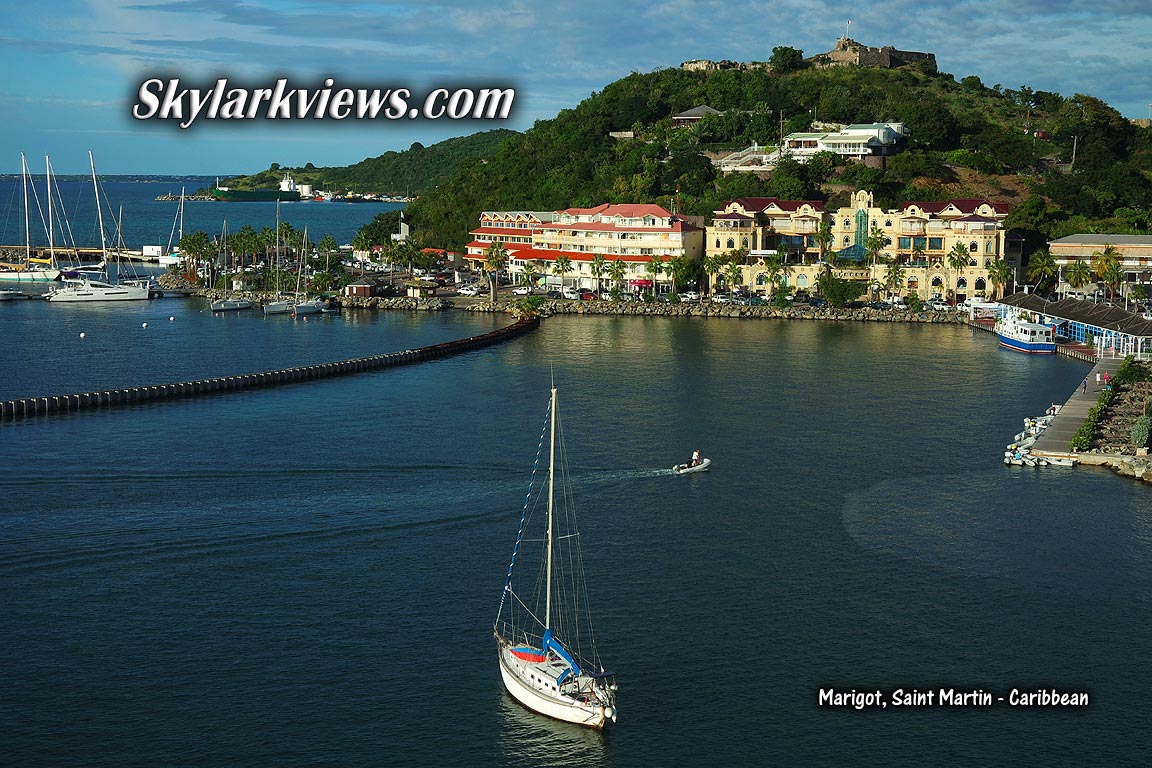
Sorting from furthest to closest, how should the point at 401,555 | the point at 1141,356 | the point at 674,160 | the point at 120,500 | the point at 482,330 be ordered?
the point at 674,160, the point at 482,330, the point at 1141,356, the point at 120,500, the point at 401,555

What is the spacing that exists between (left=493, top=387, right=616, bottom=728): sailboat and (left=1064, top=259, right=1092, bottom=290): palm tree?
69802 millimetres

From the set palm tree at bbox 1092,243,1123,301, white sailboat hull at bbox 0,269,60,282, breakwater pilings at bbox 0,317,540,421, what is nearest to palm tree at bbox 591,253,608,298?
breakwater pilings at bbox 0,317,540,421

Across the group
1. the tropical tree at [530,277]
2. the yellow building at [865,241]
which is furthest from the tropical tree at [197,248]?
A: the yellow building at [865,241]

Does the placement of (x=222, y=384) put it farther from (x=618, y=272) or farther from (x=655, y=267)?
(x=655, y=267)

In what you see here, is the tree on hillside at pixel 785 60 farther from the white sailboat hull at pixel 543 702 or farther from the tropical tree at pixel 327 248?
the white sailboat hull at pixel 543 702

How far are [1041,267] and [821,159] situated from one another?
104 ft

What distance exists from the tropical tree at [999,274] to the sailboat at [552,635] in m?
70.2

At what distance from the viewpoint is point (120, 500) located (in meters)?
43.6

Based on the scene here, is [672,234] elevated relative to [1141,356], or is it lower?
elevated

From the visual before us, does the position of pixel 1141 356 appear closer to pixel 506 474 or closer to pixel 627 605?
pixel 506 474

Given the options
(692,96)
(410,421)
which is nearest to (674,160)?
(692,96)

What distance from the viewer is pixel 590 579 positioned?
36.5 meters

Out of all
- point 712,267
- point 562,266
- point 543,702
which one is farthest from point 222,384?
point 712,267

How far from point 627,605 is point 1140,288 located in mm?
76283
